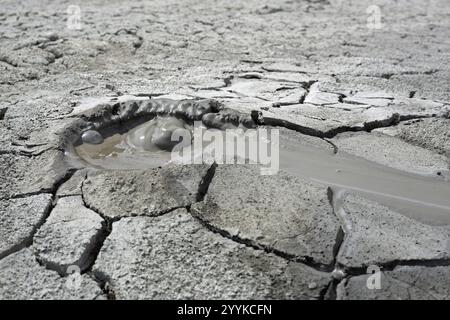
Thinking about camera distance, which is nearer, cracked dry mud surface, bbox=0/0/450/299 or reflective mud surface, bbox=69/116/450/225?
cracked dry mud surface, bbox=0/0/450/299

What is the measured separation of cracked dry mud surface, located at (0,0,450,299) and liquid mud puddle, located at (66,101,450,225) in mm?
60

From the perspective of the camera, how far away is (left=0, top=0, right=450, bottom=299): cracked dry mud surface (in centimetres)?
166

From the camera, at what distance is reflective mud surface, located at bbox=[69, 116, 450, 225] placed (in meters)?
2.05

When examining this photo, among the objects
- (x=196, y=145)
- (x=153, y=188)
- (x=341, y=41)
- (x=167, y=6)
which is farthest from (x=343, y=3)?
(x=153, y=188)

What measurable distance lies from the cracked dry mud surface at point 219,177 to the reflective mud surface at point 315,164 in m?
0.06

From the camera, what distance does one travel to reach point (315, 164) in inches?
91.3

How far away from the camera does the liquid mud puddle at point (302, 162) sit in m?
2.06

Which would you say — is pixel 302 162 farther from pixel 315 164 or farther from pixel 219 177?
pixel 219 177

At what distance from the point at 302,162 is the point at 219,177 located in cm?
44

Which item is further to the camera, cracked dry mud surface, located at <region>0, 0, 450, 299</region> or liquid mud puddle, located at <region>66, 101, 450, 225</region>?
liquid mud puddle, located at <region>66, 101, 450, 225</region>

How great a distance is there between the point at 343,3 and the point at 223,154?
169 inches

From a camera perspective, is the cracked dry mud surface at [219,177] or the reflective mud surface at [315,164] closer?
the cracked dry mud surface at [219,177]

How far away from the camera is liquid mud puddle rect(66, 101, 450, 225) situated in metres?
2.06
